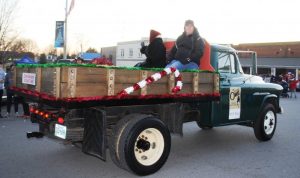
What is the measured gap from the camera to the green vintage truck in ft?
14.6

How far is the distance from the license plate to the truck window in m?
3.48

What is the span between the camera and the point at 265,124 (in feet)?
25.3

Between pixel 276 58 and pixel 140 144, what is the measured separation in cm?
4474

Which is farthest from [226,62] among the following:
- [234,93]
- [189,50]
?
[189,50]

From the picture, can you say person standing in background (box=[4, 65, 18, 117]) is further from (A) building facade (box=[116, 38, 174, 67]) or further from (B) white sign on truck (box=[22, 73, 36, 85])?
(A) building facade (box=[116, 38, 174, 67])

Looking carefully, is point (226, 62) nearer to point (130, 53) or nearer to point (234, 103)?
point (234, 103)

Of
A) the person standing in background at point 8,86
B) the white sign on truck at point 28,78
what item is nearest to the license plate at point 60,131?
the white sign on truck at point 28,78

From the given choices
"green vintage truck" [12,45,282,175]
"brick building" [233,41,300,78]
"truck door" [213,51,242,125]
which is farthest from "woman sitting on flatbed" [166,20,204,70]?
"brick building" [233,41,300,78]

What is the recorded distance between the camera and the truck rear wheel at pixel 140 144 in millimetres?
4773

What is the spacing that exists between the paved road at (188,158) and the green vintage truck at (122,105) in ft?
1.43

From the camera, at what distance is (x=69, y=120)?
4934 mm

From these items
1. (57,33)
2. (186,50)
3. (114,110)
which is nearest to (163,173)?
(114,110)

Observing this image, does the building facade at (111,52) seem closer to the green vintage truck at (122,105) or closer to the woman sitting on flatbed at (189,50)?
the woman sitting on flatbed at (189,50)

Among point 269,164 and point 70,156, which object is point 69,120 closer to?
point 70,156
